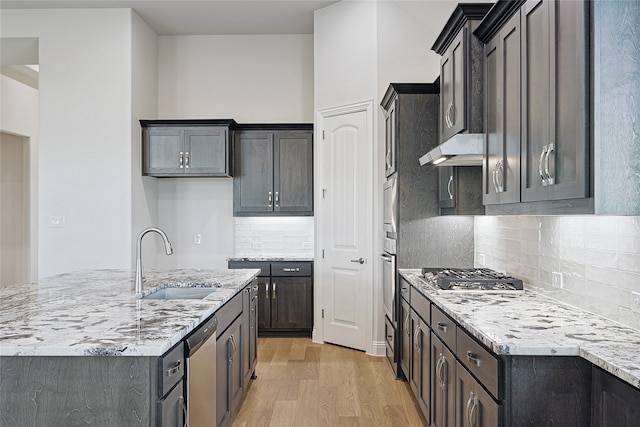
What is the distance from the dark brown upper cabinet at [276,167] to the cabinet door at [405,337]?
2.19 meters

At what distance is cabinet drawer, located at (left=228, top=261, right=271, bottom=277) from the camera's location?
5648 millimetres

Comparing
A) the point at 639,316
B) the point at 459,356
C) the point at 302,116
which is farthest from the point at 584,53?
the point at 302,116

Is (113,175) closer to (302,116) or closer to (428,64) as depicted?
(302,116)

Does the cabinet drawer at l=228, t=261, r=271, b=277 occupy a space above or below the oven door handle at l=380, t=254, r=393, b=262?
below

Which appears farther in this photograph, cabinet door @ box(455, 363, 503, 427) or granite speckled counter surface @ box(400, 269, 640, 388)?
cabinet door @ box(455, 363, 503, 427)

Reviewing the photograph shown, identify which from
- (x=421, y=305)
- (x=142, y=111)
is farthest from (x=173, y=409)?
(x=142, y=111)

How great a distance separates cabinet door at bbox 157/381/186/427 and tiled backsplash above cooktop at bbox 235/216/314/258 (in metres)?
4.04

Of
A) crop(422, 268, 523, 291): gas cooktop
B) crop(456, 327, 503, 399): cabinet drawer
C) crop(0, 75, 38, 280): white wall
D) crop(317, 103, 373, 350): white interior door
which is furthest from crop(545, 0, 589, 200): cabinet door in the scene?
crop(0, 75, 38, 280): white wall

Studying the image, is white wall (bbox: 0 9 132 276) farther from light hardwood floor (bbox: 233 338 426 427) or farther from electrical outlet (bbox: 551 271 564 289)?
electrical outlet (bbox: 551 271 564 289)

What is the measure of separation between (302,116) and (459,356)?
14.2 ft

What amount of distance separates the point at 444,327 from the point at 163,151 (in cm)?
402

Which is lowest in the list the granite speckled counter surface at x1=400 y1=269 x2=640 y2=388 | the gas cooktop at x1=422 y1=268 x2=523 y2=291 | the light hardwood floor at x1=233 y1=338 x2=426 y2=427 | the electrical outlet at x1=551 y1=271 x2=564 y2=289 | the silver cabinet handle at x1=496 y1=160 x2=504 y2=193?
the light hardwood floor at x1=233 y1=338 x2=426 y2=427

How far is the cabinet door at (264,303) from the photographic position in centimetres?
565

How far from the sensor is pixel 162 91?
20.4ft
